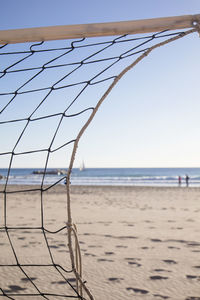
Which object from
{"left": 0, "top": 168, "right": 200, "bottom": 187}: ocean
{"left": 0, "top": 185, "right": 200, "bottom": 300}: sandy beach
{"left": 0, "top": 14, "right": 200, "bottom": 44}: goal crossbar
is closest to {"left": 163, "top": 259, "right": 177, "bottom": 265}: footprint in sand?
{"left": 0, "top": 185, "right": 200, "bottom": 300}: sandy beach

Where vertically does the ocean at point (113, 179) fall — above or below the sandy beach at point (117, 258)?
below

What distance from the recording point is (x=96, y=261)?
14.4 ft

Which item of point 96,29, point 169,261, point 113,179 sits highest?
point 96,29

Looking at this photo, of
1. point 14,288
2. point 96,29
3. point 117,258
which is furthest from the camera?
point 117,258

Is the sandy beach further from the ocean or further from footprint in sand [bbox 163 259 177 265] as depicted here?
the ocean

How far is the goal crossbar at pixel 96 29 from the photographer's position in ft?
8.14

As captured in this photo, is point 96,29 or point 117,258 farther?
point 117,258

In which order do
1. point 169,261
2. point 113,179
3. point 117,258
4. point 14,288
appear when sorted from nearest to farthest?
point 14,288 < point 169,261 < point 117,258 < point 113,179

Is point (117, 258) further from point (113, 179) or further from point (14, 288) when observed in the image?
point (113, 179)

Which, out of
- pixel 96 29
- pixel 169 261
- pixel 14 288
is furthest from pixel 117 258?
pixel 96 29

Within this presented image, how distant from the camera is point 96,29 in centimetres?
260

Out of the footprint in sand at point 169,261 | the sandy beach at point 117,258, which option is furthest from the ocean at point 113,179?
the footprint in sand at point 169,261

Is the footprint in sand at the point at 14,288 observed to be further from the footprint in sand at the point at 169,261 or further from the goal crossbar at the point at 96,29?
the goal crossbar at the point at 96,29

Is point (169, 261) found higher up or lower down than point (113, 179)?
higher up
